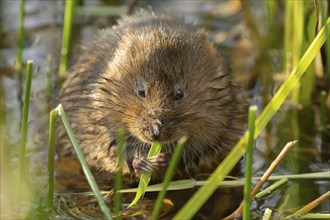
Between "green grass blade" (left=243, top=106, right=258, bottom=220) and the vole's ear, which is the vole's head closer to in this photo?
A: the vole's ear

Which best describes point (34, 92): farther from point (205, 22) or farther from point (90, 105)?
point (205, 22)

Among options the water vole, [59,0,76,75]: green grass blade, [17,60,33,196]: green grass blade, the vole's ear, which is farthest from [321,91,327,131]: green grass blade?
[17,60,33,196]: green grass blade

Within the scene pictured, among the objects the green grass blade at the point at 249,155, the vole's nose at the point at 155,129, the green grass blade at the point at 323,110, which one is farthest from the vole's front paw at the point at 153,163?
the green grass blade at the point at 323,110

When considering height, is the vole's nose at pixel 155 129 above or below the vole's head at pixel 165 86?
below

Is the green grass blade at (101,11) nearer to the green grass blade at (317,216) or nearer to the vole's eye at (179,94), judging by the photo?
the vole's eye at (179,94)

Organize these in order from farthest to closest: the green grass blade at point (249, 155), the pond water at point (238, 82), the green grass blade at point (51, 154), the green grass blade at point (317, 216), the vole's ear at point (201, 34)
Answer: the vole's ear at point (201, 34), the pond water at point (238, 82), the green grass blade at point (317, 216), the green grass blade at point (51, 154), the green grass blade at point (249, 155)

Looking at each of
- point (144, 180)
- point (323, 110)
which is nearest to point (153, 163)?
point (144, 180)

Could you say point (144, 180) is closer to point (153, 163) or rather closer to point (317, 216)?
point (153, 163)
